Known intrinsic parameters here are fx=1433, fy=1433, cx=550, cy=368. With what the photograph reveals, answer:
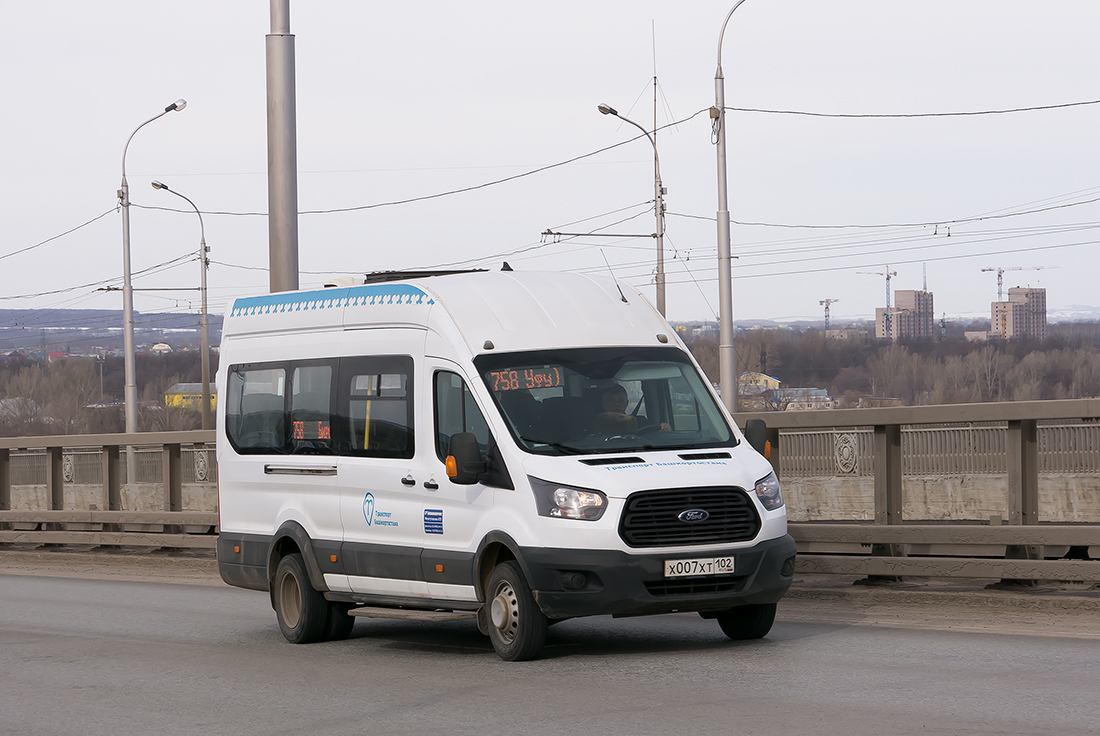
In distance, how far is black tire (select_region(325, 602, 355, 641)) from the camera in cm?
1088

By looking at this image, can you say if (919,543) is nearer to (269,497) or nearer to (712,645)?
(712,645)

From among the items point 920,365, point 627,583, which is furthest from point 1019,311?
point 627,583

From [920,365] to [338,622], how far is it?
5878 centimetres

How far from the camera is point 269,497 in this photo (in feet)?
37.1

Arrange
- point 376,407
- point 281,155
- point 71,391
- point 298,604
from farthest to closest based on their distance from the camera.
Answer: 1. point 71,391
2. point 281,155
3. point 298,604
4. point 376,407

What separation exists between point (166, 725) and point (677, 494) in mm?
3238

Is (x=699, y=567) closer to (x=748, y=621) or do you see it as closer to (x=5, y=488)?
(x=748, y=621)

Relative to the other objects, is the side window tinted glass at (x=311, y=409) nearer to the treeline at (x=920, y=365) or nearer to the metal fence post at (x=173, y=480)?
the metal fence post at (x=173, y=480)

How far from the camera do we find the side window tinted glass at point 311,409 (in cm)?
1078

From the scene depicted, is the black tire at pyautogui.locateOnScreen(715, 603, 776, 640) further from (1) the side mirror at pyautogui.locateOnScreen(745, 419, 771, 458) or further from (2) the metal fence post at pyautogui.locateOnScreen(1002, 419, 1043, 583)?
(2) the metal fence post at pyautogui.locateOnScreen(1002, 419, 1043, 583)

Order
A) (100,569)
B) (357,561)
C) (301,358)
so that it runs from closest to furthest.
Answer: (357,561) → (301,358) → (100,569)

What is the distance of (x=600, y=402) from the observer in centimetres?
946

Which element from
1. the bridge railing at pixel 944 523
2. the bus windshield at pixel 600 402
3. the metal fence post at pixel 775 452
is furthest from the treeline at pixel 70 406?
the bus windshield at pixel 600 402

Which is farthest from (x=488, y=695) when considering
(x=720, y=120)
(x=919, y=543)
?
(x=720, y=120)
